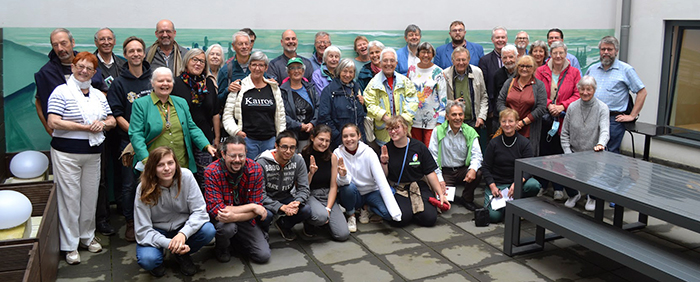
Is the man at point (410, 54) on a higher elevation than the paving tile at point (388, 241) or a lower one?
higher

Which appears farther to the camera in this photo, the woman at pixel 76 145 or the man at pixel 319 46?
Answer: the man at pixel 319 46

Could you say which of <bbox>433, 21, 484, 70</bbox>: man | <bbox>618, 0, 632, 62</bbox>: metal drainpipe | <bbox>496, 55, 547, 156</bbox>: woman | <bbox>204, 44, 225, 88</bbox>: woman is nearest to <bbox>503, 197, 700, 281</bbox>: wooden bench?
<bbox>496, 55, 547, 156</bbox>: woman

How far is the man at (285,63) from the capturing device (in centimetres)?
615

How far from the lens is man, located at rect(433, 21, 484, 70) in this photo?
699 centimetres

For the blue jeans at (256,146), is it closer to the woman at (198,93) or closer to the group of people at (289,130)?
the group of people at (289,130)

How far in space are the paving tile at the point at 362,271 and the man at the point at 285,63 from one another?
2.40 metres

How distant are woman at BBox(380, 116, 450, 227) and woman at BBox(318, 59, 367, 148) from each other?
0.47m

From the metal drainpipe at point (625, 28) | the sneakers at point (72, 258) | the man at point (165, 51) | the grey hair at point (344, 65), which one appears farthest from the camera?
the metal drainpipe at point (625, 28)

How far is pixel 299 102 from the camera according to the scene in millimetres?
5668

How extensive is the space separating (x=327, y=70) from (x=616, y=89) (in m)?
3.14

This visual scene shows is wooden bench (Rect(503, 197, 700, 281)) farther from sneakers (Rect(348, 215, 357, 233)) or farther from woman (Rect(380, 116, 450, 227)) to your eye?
sneakers (Rect(348, 215, 357, 233))

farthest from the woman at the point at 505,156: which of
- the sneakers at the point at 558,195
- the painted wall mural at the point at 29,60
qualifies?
the painted wall mural at the point at 29,60

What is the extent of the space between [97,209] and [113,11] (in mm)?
2193

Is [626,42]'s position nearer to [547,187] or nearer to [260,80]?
[547,187]
